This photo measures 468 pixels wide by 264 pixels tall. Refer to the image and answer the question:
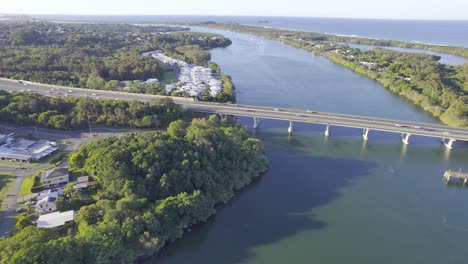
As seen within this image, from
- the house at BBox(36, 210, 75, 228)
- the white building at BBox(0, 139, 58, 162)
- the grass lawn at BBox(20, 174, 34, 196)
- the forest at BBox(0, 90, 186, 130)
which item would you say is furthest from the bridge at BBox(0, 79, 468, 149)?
the house at BBox(36, 210, 75, 228)

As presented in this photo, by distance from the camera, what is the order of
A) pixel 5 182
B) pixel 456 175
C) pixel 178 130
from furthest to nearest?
pixel 178 130
pixel 456 175
pixel 5 182

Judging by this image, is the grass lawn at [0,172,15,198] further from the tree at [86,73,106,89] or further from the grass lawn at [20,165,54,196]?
the tree at [86,73,106,89]

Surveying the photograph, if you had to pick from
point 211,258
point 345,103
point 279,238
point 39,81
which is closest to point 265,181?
point 279,238

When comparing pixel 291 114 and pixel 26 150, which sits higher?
pixel 291 114

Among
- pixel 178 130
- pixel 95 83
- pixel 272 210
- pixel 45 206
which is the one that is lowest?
pixel 272 210

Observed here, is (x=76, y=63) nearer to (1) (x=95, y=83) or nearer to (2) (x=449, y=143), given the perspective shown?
(1) (x=95, y=83)

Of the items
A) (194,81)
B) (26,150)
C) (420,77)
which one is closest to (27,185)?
(26,150)

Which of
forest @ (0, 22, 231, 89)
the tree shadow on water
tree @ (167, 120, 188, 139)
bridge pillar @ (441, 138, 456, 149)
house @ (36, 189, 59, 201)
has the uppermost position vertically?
forest @ (0, 22, 231, 89)
